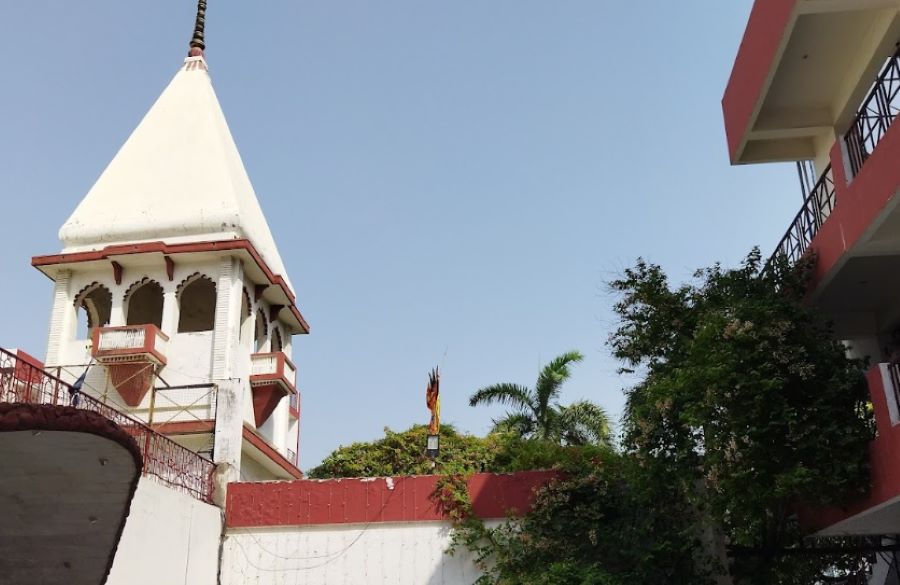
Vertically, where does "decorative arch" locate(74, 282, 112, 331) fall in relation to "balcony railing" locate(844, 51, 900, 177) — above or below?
above

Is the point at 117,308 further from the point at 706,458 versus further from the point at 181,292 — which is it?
the point at 706,458

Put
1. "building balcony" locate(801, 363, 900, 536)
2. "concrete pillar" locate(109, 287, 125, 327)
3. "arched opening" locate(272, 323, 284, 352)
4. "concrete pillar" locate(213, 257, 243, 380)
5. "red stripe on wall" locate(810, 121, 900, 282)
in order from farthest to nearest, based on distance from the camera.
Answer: "arched opening" locate(272, 323, 284, 352), "concrete pillar" locate(109, 287, 125, 327), "concrete pillar" locate(213, 257, 243, 380), "building balcony" locate(801, 363, 900, 536), "red stripe on wall" locate(810, 121, 900, 282)

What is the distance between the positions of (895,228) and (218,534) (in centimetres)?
921

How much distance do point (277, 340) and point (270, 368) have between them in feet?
6.77

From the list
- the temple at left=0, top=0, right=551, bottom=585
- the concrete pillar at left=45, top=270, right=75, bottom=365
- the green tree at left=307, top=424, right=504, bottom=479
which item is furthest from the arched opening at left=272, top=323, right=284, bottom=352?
the green tree at left=307, top=424, right=504, bottom=479

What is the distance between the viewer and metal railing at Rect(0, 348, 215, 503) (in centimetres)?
834

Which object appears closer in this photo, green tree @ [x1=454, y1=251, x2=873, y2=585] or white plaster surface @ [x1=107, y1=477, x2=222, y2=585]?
green tree @ [x1=454, y1=251, x2=873, y2=585]

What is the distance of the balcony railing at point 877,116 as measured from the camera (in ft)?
30.6

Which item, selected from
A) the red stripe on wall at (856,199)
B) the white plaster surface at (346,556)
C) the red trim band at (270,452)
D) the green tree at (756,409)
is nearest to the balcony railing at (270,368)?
the red trim band at (270,452)

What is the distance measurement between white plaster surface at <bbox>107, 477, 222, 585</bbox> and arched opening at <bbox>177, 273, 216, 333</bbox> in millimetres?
8612

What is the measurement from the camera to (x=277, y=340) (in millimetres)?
21469

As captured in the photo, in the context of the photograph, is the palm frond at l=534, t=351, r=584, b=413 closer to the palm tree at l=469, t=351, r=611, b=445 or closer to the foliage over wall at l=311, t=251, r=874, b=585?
the palm tree at l=469, t=351, r=611, b=445

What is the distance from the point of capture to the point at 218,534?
43.6ft

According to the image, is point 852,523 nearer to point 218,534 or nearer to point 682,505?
point 682,505
